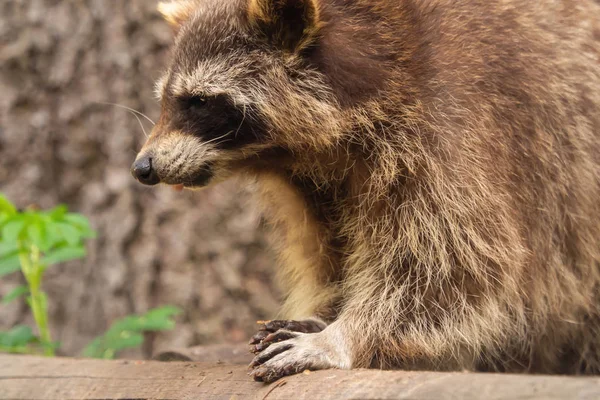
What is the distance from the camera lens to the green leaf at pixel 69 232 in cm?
248

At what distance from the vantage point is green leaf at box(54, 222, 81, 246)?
2.48 metres

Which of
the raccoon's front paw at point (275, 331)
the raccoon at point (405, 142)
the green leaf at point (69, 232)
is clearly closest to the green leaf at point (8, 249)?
the green leaf at point (69, 232)

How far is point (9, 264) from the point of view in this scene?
2.68 meters

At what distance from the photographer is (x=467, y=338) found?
221 centimetres

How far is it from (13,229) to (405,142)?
4.06ft

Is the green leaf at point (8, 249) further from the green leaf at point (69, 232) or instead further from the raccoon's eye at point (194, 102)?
the raccoon's eye at point (194, 102)

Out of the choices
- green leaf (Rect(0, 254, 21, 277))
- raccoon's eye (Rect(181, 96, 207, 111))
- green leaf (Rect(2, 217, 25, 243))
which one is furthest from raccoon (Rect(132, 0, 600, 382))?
green leaf (Rect(0, 254, 21, 277))

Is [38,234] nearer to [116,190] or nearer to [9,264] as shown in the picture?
[9,264]

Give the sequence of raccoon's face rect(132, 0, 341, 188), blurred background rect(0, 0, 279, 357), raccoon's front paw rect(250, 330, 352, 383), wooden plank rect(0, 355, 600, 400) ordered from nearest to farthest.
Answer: wooden plank rect(0, 355, 600, 400)
raccoon's front paw rect(250, 330, 352, 383)
raccoon's face rect(132, 0, 341, 188)
blurred background rect(0, 0, 279, 357)

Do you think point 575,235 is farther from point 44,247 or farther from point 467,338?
point 44,247

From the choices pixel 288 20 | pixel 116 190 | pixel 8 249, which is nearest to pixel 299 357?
pixel 288 20

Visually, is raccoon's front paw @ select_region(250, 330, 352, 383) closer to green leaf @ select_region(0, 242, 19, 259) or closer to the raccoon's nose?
the raccoon's nose

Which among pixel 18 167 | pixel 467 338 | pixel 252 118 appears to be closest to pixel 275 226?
pixel 252 118

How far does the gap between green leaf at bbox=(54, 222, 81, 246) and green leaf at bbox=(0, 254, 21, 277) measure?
263mm
